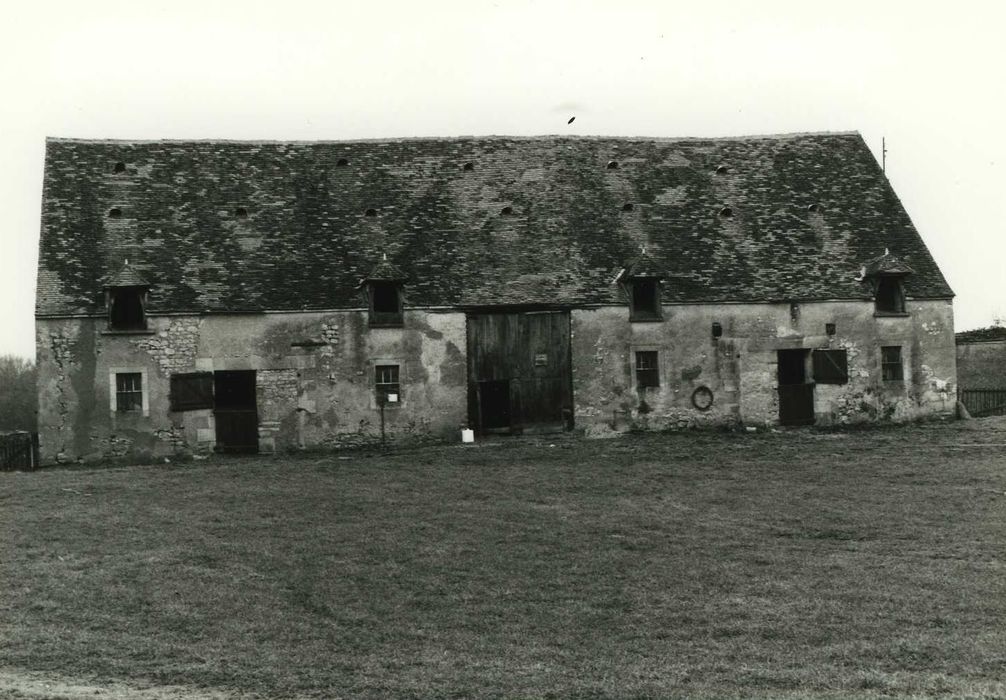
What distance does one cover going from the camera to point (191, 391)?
26859 mm

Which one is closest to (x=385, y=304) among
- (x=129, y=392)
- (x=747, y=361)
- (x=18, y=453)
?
(x=129, y=392)

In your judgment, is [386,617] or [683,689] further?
[386,617]

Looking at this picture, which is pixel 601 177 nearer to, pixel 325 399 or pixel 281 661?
pixel 325 399

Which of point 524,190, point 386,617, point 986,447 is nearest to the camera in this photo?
point 386,617

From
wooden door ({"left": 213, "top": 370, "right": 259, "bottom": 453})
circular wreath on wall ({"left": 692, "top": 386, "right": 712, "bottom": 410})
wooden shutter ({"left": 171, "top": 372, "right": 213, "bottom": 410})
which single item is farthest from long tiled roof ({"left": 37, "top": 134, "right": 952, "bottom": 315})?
circular wreath on wall ({"left": 692, "top": 386, "right": 712, "bottom": 410})

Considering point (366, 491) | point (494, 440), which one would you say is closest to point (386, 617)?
point (366, 491)

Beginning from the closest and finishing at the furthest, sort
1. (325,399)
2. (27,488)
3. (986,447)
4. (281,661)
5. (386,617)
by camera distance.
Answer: (281,661) → (386,617) → (27,488) → (986,447) → (325,399)

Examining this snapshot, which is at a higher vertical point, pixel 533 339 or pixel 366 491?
pixel 533 339

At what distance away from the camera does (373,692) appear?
962cm

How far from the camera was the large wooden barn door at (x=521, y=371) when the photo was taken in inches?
1126

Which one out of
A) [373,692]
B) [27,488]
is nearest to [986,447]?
[373,692]

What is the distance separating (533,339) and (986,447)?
12442 millimetres

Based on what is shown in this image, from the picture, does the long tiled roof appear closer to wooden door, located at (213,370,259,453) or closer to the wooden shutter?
the wooden shutter

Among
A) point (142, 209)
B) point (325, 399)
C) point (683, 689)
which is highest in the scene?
point (142, 209)
